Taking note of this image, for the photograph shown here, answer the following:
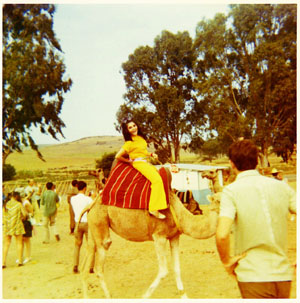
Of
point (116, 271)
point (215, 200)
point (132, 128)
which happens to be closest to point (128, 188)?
point (132, 128)

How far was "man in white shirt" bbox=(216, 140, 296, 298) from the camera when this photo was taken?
2.43 metres

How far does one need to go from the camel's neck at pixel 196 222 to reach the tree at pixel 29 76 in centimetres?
431

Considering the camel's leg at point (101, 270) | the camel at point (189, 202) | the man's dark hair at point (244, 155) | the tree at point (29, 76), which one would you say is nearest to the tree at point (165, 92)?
the camel at point (189, 202)

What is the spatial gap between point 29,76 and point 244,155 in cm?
660

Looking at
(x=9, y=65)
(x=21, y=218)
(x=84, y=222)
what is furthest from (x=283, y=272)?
(x=9, y=65)

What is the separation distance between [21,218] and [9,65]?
3.03 meters

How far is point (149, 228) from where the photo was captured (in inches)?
209

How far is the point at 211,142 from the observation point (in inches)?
588

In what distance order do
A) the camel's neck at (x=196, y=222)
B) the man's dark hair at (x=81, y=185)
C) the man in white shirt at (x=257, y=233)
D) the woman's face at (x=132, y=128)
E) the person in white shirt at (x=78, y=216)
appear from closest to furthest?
the man in white shirt at (x=257, y=233) < the camel's neck at (x=196, y=222) < the woman's face at (x=132, y=128) < the person in white shirt at (x=78, y=216) < the man's dark hair at (x=81, y=185)

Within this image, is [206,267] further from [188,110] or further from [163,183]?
[188,110]

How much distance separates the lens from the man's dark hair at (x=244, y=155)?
8.40 ft

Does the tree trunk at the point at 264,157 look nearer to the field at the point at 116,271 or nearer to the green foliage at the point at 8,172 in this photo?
the field at the point at 116,271

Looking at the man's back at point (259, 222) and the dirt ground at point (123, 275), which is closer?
the man's back at point (259, 222)
